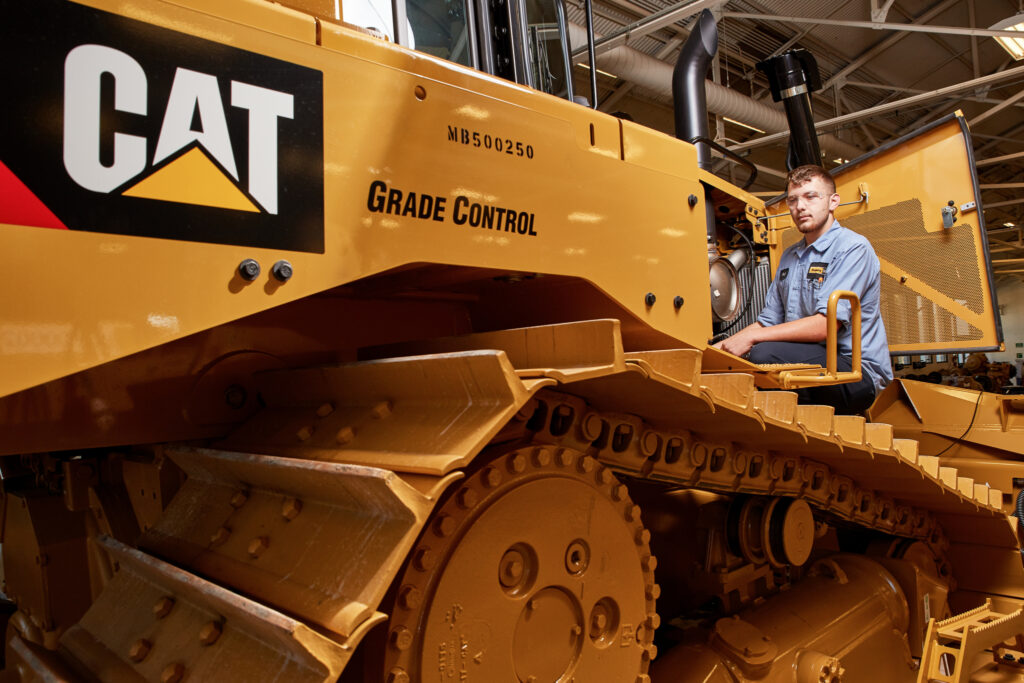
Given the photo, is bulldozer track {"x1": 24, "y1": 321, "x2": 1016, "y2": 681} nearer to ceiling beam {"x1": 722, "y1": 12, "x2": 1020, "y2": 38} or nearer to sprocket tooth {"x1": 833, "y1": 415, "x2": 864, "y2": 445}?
sprocket tooth {"x1": 833, "y1": 415, "x2": 864, "y2": 445}

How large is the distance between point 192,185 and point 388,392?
55 centimetres

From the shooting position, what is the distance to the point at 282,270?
1.41 m

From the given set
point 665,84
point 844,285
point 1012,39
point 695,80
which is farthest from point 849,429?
point 1012,39

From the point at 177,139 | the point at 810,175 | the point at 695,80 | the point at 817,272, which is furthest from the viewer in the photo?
the point at 695,80

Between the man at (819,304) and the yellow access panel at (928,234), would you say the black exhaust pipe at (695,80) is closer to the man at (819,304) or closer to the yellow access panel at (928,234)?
the yellow access panel at (928,234)

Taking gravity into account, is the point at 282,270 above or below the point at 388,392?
above

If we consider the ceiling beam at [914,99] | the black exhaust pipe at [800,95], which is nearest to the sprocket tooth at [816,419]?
the black exhaust pipe at [800,95]

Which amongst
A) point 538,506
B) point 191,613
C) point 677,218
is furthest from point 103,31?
point 677,218

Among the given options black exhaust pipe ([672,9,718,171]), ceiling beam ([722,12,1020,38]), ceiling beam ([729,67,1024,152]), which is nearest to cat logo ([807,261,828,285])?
black exhaust pipe ([672,9,718,171])

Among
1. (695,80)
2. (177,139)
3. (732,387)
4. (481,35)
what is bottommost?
(732,387)

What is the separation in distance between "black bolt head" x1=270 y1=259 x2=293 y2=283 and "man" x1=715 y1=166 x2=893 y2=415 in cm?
201

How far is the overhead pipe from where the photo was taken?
7.56 metres

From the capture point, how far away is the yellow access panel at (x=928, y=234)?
3.96 meters

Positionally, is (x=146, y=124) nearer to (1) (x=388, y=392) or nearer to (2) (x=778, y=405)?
(1) (x=388, y=392)
